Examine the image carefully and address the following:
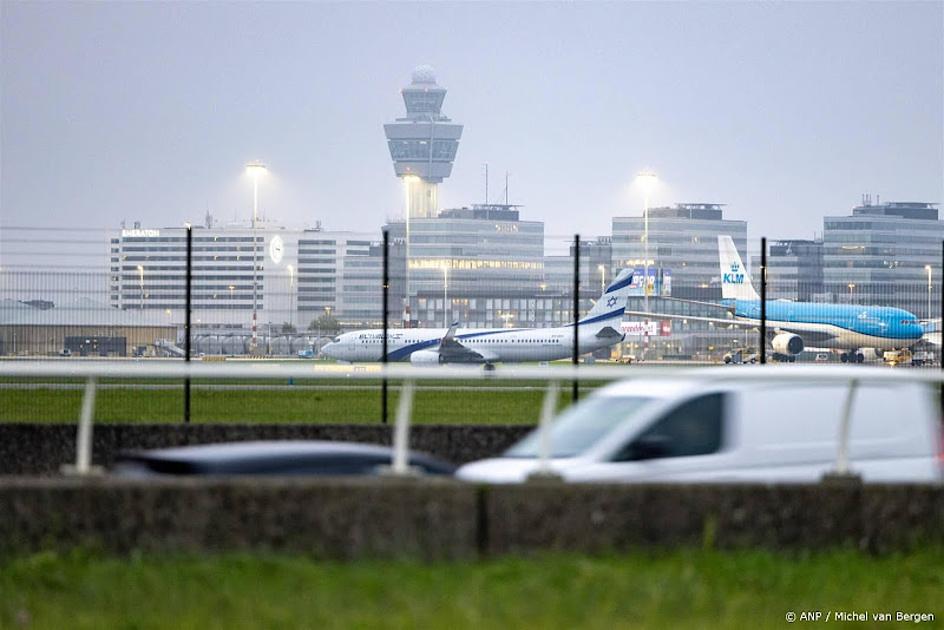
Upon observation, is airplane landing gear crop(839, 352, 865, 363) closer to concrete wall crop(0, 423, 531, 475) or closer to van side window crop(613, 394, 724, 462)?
concrete wall crop(0, 423, 531, 475)

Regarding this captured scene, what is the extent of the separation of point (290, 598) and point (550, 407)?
182 centimetres

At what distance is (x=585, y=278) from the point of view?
39.5 metres

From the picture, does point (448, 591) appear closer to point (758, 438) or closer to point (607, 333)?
point (758, 438)

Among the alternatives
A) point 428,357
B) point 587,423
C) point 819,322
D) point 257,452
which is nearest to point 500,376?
point 257,452

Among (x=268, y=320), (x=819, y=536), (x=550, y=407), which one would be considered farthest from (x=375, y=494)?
(x=268, y=320)

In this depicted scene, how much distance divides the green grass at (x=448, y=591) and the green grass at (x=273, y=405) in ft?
42.1

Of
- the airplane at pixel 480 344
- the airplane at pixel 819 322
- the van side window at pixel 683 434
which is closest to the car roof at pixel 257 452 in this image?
the van side window at pixel 683 434

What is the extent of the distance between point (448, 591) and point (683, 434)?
2.64 metres

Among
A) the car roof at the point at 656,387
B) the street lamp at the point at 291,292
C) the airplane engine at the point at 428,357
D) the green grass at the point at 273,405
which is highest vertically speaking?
the street lamp at the point at 291,292

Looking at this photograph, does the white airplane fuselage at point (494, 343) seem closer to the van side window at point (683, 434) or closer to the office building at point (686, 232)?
the office building at point (686, 232)

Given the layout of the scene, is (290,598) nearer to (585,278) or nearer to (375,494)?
(375,494)

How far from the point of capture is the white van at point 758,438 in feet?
30.2

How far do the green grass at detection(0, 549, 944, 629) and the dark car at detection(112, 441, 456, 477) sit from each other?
120cm

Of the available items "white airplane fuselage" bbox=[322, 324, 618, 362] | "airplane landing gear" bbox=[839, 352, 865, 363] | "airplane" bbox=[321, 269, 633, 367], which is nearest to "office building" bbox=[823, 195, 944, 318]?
"airplane landing gear" bbox=[839, 352, 865, 363]
